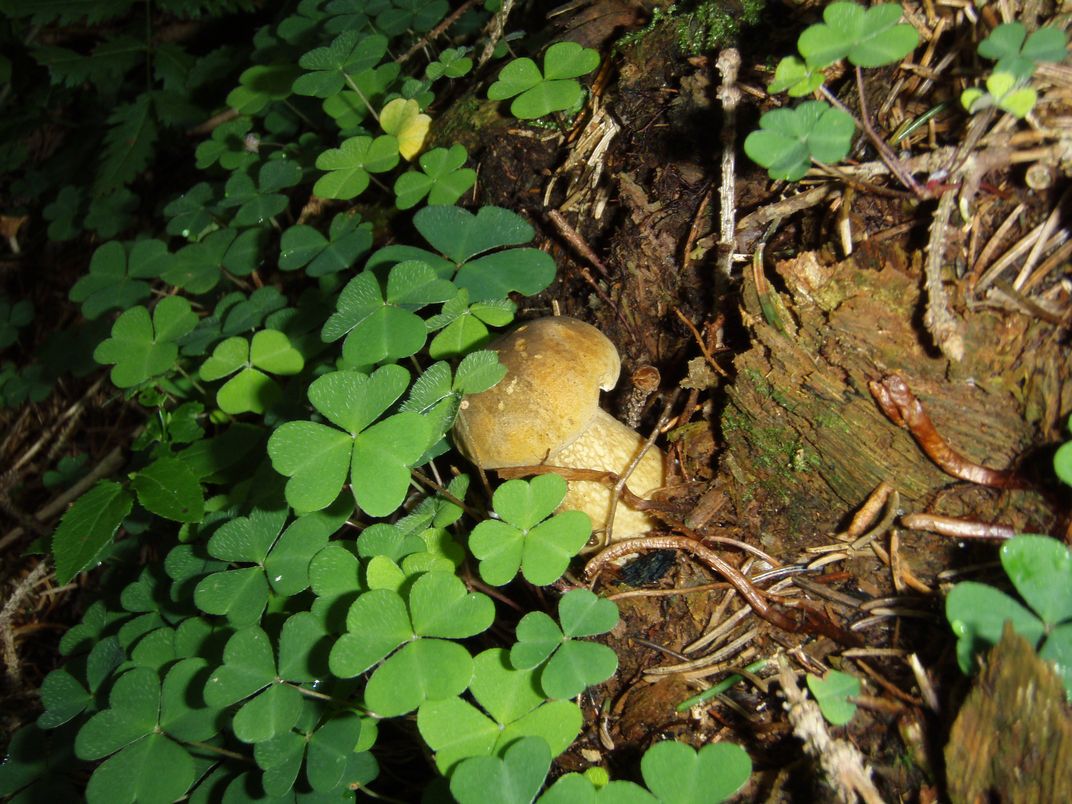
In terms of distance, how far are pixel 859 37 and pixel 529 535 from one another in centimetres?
120

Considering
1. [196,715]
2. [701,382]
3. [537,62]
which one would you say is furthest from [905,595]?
[537,62]

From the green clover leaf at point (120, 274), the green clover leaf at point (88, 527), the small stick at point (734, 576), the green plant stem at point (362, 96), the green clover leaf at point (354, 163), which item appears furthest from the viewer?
the green clover leaf at point (120, 274)

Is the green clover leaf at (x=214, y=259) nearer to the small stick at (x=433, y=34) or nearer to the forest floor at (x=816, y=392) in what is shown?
the small stick at (x=433, y=34)

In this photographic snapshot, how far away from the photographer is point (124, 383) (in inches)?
92.7

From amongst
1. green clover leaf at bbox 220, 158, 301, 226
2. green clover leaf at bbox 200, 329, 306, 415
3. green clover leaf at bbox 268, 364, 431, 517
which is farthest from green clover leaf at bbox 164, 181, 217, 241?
green clover leaf at bbox 268, 364, 431, 517

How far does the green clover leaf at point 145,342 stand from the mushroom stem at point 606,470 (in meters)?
1.47

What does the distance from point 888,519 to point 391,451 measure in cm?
110

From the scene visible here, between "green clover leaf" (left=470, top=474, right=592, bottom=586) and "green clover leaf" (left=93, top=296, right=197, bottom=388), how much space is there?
1.45 metres

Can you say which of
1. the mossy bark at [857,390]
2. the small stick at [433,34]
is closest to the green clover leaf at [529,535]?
the mossy bark at [857,390]

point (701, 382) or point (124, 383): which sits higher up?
point (124, 383)

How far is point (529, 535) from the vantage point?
1.58m

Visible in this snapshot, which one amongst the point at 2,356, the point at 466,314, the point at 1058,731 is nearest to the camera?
the point at 1058,731

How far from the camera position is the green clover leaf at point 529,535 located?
154 centimetres

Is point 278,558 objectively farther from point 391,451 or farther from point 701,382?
point 701,382
